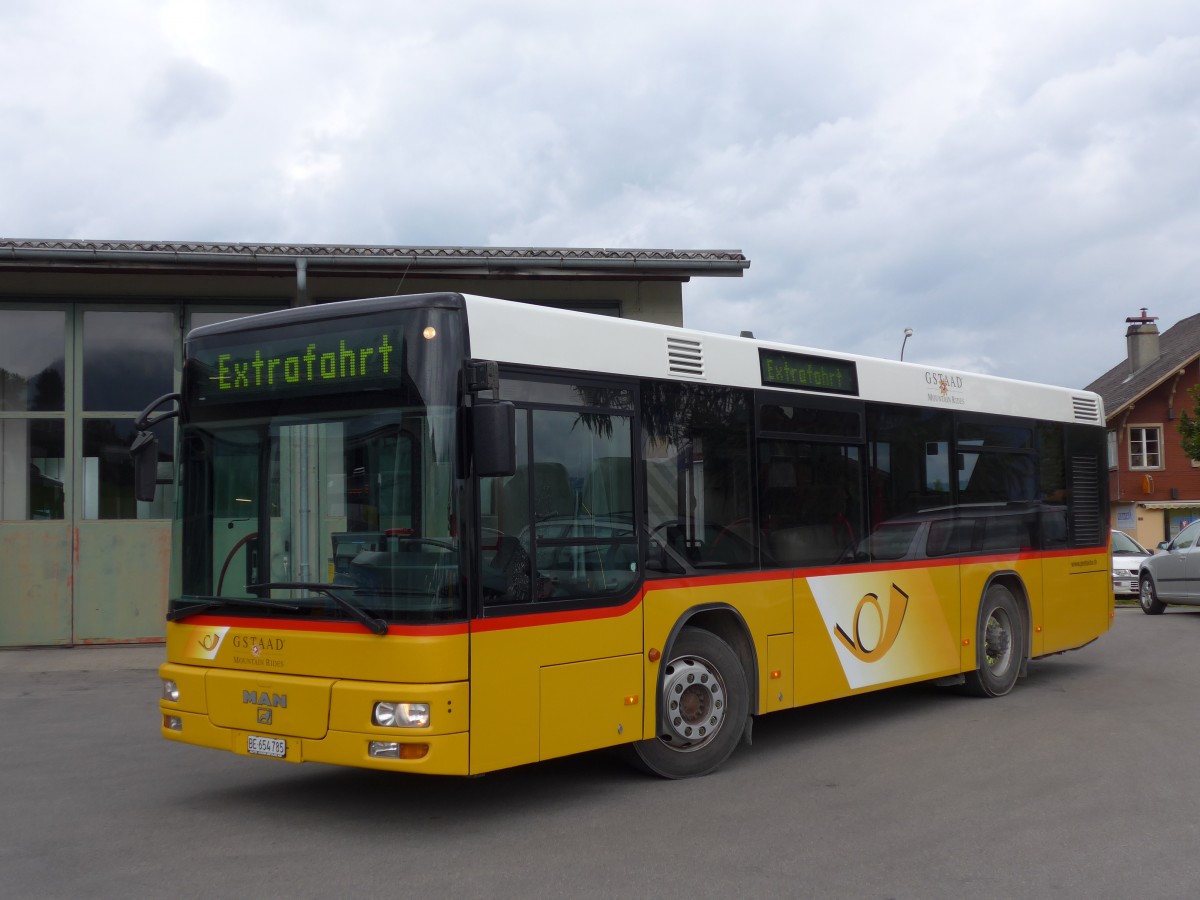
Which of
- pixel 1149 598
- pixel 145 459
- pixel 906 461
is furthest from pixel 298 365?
pixel 1149 598

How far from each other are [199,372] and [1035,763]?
5917 millimetres

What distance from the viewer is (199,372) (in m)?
7.45

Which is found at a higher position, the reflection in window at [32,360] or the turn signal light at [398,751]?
the reflection in window at [32,360]

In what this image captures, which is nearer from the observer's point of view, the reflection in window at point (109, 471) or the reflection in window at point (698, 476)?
the reflection in window at point (698, 476)

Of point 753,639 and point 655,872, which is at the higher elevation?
point 753,639

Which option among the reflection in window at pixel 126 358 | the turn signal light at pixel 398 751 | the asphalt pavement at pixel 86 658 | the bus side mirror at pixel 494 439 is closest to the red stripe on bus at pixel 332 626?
the turn signal light at pixel 398 751

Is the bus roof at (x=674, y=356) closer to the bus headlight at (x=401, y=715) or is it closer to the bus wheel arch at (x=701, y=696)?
the bus wheel arch at (x=701, y=696)

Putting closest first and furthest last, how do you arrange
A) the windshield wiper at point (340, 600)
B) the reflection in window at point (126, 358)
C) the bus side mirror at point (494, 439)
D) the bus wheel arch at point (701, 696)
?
the bus side mirror at point (494, 439) → the windshield wiper at point (340, 600) → the bus wheel arch at point (701, 696) → the reflection in window at point (126, 358)

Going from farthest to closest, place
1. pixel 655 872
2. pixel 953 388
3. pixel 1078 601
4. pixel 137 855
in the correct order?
pixel 1078 601 < pixel 953 388 < pixel 137 855 < pixel 655 872

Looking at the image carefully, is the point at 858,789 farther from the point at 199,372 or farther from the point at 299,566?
the point at 199,372

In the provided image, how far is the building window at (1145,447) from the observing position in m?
48.1

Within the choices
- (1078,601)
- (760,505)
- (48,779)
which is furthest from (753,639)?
(1078,601)

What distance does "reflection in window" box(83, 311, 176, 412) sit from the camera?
16938mm

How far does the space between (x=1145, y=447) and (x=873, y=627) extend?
43.2 metres
